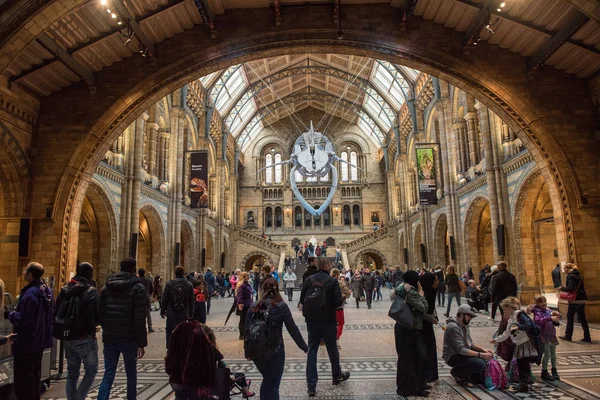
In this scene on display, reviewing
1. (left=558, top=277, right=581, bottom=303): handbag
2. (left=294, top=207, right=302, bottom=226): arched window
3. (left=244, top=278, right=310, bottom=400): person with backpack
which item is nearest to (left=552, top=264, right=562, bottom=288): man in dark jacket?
(left=558, top=277, right=581, bottom=303): handbag

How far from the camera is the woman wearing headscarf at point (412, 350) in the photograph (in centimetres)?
469

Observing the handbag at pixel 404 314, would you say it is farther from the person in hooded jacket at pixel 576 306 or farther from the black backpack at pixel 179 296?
the person in hooded jacket at pixel 576 306

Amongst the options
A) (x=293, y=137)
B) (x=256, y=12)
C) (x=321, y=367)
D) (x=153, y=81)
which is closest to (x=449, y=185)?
(x=256, y=12)

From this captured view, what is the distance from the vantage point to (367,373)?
18.5 ft

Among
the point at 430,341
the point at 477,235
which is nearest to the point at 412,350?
the point at 430,341

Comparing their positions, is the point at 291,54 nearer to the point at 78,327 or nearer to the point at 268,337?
the point at 78,327

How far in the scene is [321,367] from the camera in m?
6.09

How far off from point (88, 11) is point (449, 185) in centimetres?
1681

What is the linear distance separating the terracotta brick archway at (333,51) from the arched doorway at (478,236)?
7472 millimetres

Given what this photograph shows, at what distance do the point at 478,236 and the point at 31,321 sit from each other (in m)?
18.9

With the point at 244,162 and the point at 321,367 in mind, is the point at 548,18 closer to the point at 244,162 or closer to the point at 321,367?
the point at 321,367

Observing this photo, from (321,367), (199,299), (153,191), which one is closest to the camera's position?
(321,367)

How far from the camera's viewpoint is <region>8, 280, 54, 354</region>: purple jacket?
154 inches

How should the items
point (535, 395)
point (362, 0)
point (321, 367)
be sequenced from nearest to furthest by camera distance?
point (535, 395) → point (321, 367) → point (362, 0)
